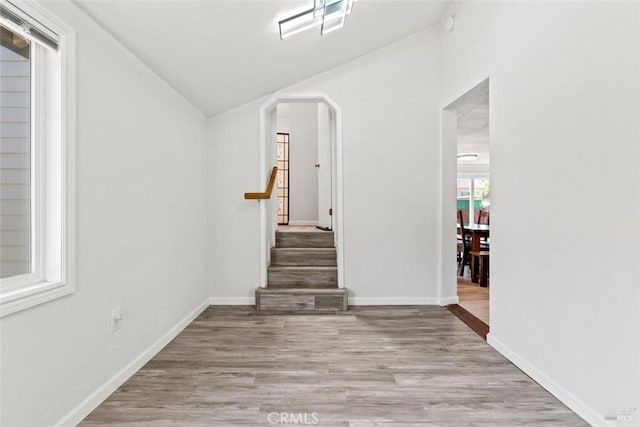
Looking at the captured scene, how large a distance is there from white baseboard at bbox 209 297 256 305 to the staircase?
0.22m

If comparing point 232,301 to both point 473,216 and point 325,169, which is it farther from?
point 473,216

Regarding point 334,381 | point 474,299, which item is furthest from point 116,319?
point 474,299

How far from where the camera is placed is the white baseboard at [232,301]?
3.60m

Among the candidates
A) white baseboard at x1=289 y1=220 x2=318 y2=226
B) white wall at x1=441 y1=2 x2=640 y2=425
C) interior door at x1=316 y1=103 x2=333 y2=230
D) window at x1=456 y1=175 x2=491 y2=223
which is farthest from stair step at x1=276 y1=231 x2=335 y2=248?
window at x1=456 y1=175 x2=491 y2=223

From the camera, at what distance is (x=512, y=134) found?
2305 mm

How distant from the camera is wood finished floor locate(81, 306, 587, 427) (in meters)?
1.68

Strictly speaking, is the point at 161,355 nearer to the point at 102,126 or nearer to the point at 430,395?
the point at 102,126

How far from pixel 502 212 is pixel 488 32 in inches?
53.0

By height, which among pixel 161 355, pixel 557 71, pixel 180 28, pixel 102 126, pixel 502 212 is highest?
pixel 180 28

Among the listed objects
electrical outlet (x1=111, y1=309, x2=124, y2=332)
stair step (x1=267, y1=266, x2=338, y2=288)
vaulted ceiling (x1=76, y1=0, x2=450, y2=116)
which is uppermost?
vaulted ceiling (x1=76, y1=0, x2=450, y2=116)

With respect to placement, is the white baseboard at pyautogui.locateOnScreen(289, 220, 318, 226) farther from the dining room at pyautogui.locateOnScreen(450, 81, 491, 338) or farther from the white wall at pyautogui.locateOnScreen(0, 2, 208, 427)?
the white wall at pyautogui.locateOnScreen(0, 2, 208, 427)

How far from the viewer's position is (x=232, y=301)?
11.8 ft

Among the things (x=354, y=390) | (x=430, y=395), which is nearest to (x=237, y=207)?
(x=354, y=390)

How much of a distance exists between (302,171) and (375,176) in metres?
3.05
